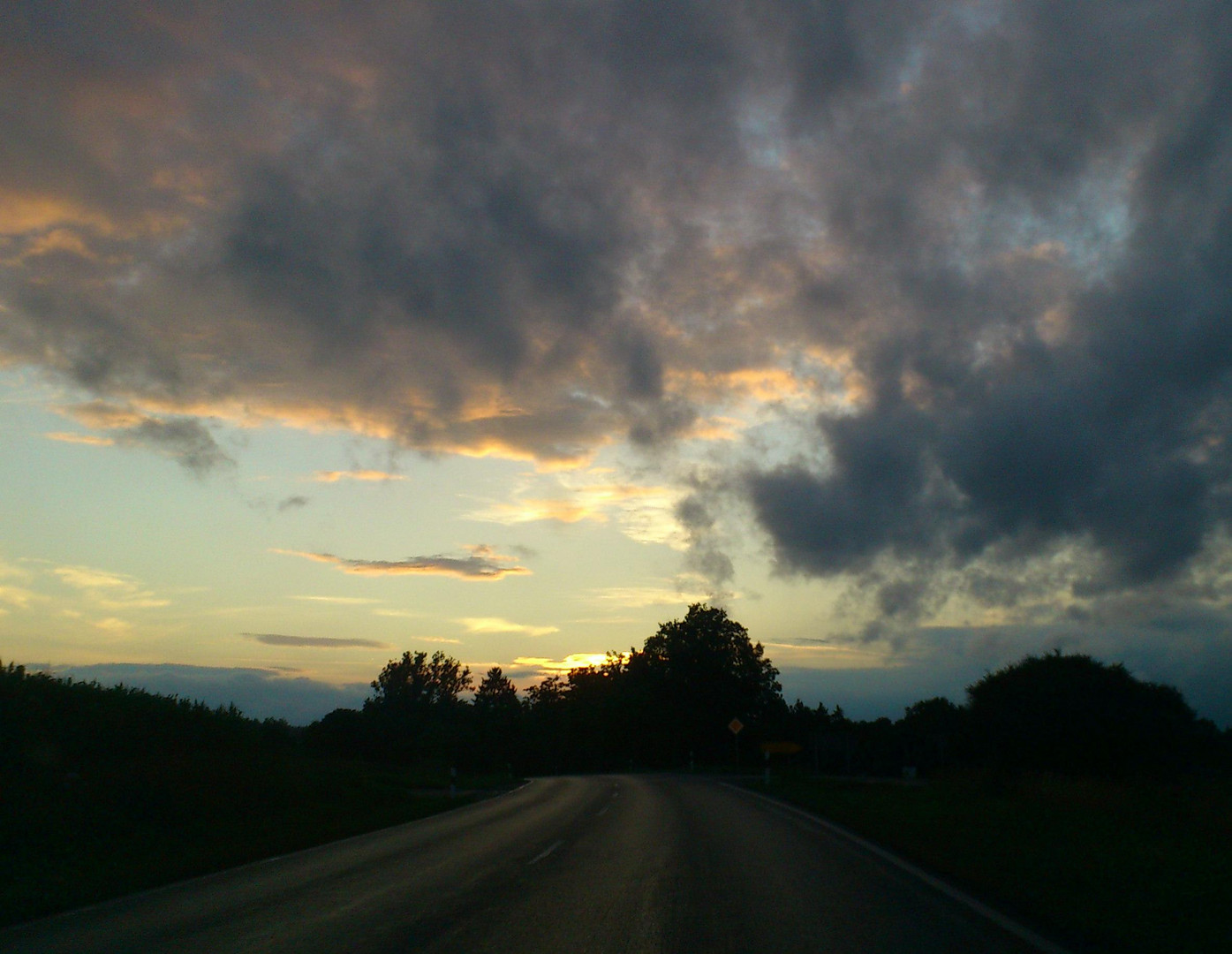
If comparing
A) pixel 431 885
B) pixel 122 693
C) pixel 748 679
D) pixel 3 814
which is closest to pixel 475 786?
pixel 122 693

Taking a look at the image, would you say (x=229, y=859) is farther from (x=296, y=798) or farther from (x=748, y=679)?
(x=748, y=679)

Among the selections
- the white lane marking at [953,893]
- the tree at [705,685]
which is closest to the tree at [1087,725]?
the white lane marking at [953,893]

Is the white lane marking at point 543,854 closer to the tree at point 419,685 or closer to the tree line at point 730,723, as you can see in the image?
the tree line at point 730,723

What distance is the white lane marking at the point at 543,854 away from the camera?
46.3ft

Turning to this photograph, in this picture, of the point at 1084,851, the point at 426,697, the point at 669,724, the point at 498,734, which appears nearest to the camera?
the point at 1084,851

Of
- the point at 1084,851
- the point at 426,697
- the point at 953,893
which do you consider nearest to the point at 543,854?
the point at 953,893

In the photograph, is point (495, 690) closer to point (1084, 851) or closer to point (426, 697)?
point (426, 697)

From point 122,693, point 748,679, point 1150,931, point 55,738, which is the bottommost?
point 1150,931

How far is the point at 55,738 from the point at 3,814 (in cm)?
951

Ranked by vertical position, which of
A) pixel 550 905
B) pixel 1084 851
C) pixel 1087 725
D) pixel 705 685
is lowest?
pixel 550 905

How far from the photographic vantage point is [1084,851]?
44.6 feet

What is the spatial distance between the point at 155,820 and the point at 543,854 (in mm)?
10537

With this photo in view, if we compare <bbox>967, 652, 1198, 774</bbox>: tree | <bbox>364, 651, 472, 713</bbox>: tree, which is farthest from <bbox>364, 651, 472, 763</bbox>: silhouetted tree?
<bbox>967, 652, 1198, 774</bbox>: tree

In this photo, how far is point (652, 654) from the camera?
102 metres
